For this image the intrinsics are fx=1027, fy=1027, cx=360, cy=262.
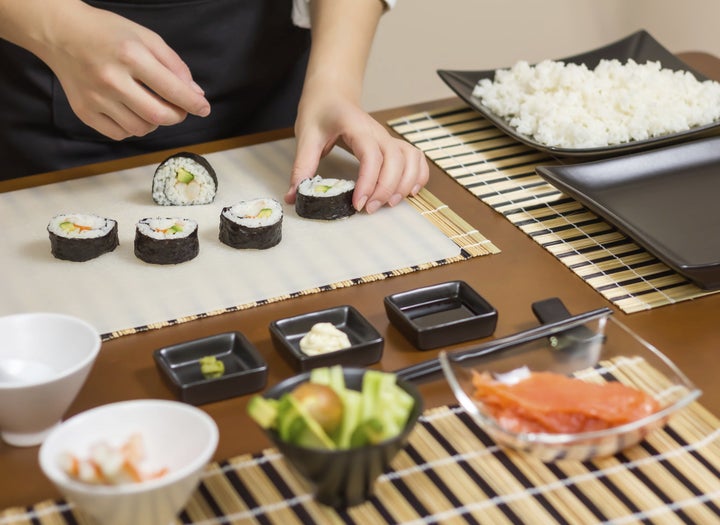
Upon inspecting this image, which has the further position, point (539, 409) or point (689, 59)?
point (689, 59)

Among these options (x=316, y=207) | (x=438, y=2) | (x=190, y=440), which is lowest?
(x=438, y=2)

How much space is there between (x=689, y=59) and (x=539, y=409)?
1673mm

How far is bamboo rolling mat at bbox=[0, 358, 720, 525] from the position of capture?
3.70 feet

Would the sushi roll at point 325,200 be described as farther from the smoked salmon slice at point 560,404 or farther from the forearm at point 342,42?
the smoked salmon slice at point 560,404

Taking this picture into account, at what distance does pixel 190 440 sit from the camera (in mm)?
1074

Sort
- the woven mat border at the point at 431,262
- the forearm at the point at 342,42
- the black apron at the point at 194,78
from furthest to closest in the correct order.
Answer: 1. the black apron at the point at 194,78
2. the forearm at the point at 342,42
3. the woven mat border at the point at 431,262

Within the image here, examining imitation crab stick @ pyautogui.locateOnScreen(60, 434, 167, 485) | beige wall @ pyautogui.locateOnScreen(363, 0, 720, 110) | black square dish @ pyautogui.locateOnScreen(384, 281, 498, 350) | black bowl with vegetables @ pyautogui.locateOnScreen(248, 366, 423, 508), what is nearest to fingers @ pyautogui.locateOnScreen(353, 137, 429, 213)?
black square dish @ pyautogui.locateOnScreen(384, 281, 498, 350)

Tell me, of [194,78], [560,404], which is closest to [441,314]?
[560,404]

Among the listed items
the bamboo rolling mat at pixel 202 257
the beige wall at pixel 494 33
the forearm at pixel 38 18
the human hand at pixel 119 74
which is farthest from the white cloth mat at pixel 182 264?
the beige wall at pixel 494 33

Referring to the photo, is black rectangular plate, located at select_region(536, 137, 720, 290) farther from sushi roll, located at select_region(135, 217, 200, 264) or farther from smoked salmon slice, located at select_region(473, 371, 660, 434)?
sushi roll, located at select_region(135, 217, 200, 264)

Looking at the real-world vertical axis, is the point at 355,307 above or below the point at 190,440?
below

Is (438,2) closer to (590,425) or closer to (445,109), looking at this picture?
(445,109)

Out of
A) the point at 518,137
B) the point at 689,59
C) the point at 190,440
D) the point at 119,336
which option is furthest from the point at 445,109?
the point at 190,440

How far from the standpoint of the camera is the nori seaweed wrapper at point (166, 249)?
5.42 ft
